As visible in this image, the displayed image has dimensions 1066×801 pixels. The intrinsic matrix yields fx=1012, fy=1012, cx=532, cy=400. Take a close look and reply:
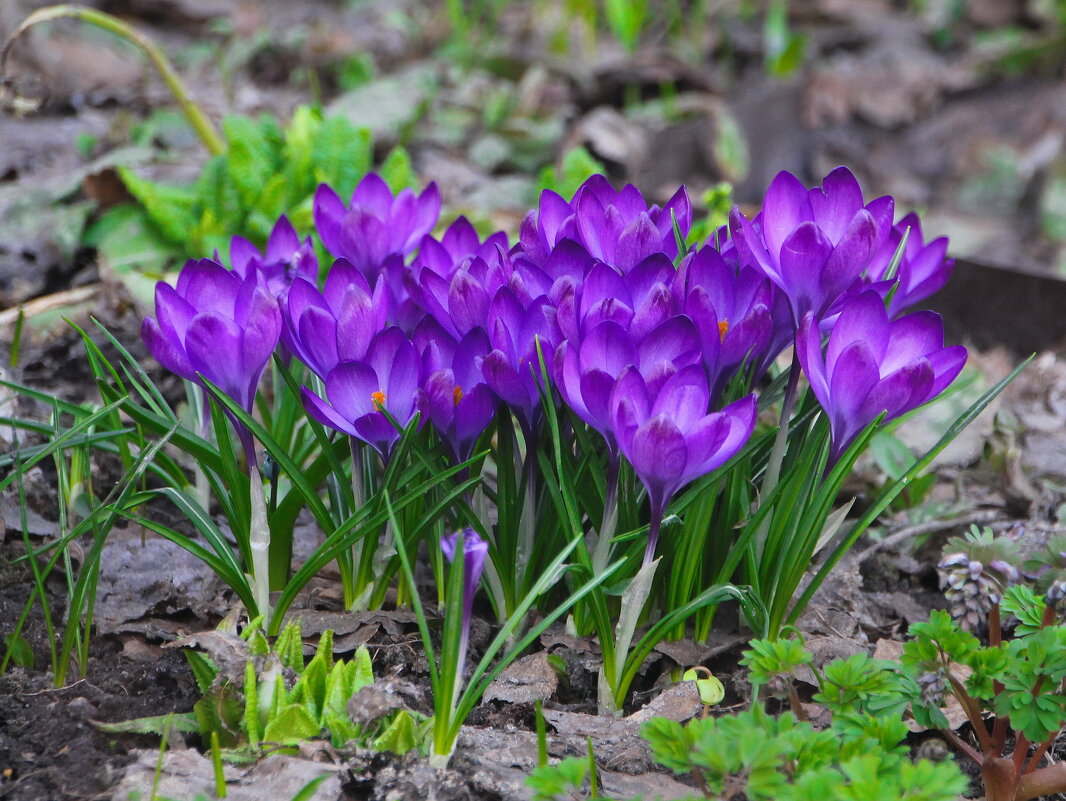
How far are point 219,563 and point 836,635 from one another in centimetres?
94

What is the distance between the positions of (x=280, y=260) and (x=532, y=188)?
5.88ft

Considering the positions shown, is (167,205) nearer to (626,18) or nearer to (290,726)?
(290,726)

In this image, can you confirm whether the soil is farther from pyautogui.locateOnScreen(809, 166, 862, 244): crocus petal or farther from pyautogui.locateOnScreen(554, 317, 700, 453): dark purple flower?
pyautogui.locateOnScreen(809, 166, 862, 244): crocus petal

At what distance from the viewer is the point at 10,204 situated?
2.81m

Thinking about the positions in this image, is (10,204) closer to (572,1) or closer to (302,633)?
(302,633)

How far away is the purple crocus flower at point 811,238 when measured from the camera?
1255 millimetres

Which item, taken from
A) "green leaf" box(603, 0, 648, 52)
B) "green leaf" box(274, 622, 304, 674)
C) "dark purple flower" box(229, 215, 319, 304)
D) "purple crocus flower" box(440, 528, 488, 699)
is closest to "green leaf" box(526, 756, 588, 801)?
"purple crocus flower" box(440, 528, 488, 699)

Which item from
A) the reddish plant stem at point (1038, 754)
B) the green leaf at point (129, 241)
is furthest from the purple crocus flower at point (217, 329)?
the green leaf at point (129, 241)

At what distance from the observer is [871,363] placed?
4.01 feet

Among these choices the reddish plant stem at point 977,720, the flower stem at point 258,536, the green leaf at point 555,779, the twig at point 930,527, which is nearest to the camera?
the green leaf at point 555,779

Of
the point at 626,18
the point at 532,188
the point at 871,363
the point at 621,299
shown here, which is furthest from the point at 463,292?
the point at 626,18

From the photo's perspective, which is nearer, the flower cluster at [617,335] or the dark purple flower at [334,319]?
the flower cluster at [617,335]

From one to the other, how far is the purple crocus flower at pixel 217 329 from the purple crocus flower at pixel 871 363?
2.26 feet

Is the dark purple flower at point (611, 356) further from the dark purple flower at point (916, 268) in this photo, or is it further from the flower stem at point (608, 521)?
the dark purple flower at point (916, 268)
